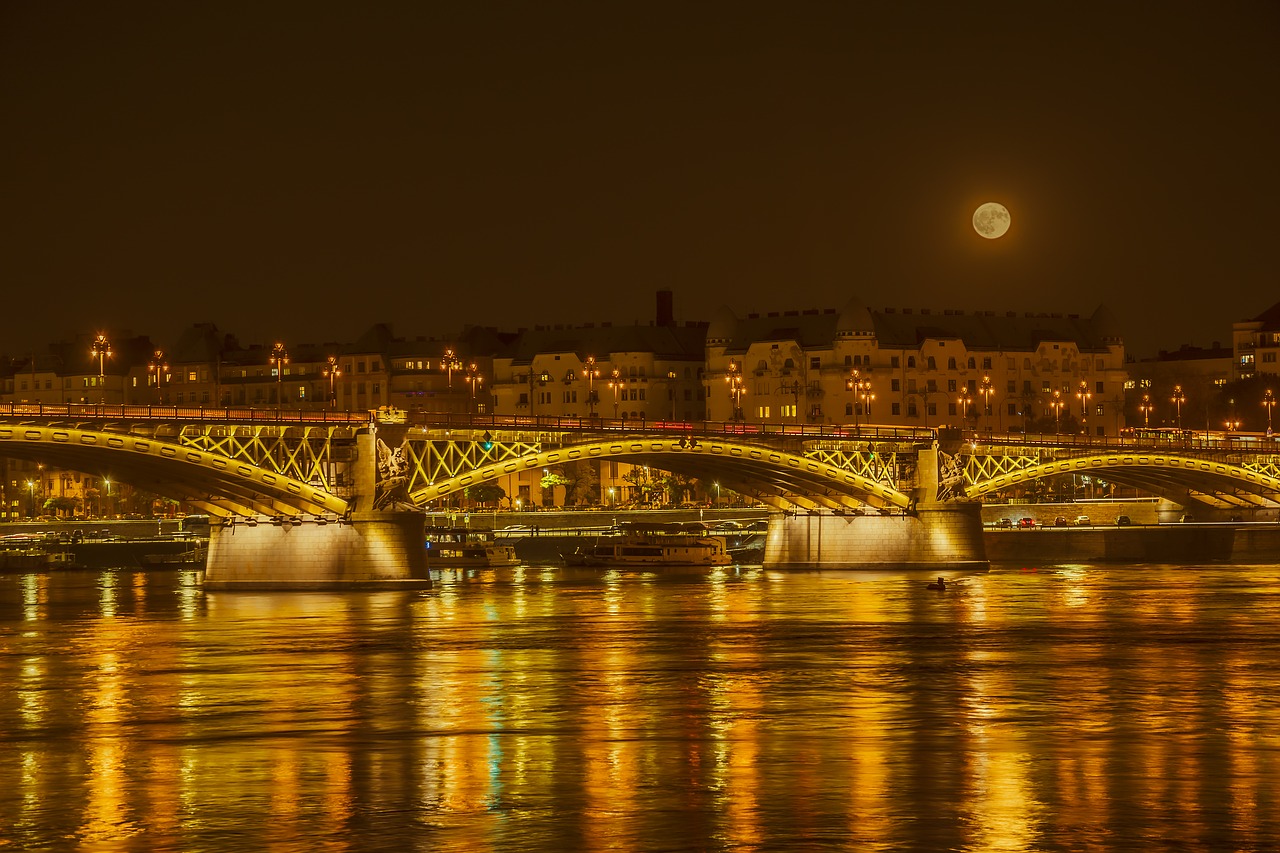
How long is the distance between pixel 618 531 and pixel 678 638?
86.5 metres

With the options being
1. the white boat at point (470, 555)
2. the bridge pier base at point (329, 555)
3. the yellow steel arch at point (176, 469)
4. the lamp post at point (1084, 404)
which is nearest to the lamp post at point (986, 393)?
the lamp post at point (1084, 404)

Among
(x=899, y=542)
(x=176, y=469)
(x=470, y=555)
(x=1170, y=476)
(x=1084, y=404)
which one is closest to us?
(x=176, y=469)

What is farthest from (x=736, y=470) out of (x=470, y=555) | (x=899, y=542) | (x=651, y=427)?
(x=470, y=555)

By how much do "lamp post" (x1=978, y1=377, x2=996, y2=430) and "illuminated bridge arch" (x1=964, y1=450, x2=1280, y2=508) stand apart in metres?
47.7

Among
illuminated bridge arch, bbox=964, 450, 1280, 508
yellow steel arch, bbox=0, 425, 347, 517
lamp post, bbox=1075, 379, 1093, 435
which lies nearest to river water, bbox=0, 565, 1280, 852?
yellow steel arch, bbox=0, 425, 347, 517

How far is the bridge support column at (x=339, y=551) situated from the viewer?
294 feet

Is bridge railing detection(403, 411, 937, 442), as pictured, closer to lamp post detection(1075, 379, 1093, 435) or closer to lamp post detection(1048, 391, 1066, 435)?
lamp post detection(1048, 391, 1066, 435)

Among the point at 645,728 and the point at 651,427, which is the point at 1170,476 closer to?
the point at 651,427

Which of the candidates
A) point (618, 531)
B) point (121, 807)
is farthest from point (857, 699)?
point (618, 531)

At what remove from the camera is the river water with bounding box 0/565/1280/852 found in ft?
98.6

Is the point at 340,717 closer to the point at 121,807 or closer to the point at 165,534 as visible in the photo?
the point at 121,807

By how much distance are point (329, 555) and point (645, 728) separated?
4992cm

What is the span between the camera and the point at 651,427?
10038 centimetres

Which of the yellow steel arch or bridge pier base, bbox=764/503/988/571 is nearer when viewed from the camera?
the yellow steel arch
